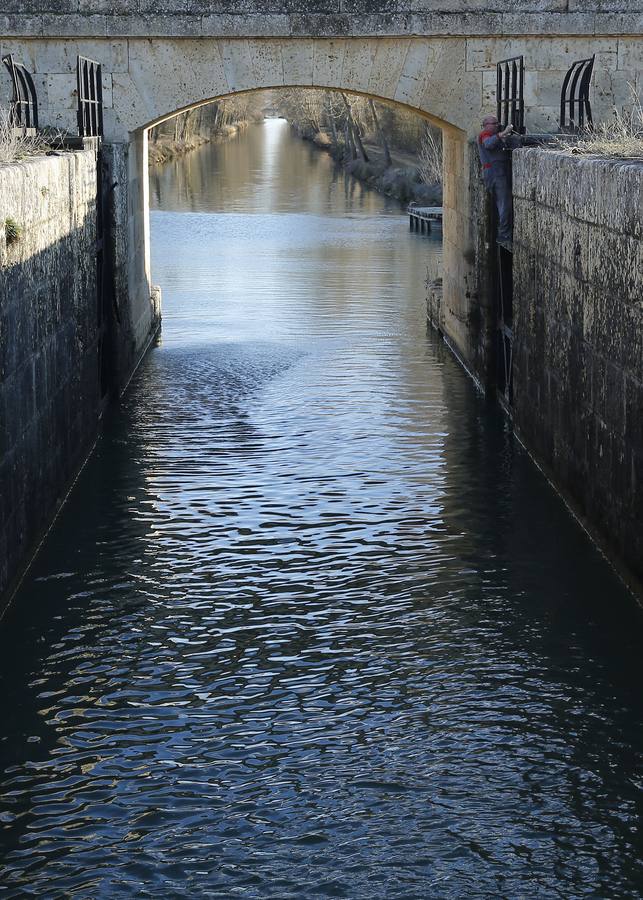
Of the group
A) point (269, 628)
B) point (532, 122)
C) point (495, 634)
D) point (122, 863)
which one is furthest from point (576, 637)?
point (532, 122)

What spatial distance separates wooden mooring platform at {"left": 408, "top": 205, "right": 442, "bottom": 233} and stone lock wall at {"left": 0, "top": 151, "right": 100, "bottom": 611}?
1876 cm

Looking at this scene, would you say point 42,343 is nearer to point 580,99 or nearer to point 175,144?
point 580,99

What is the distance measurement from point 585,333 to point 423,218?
888 inches

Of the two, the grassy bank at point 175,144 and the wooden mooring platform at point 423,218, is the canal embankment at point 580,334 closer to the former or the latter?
the wooden mooring platform at point 423,218

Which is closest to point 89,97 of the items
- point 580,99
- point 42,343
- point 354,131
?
point 580,99

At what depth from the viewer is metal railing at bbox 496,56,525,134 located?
15.3 meters

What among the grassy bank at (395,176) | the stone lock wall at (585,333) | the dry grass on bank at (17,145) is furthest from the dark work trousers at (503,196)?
the grassy bank at (395,176)

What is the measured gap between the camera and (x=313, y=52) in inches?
658

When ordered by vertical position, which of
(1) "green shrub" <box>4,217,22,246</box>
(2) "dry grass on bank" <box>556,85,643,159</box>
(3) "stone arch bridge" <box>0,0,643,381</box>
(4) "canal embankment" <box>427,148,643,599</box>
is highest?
(3) "stone arch bridge" <box>0,0,643,381</box>

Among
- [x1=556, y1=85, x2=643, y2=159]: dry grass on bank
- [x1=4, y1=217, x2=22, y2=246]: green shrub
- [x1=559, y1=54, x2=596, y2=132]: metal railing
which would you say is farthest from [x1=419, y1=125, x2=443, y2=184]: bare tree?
[x1=4, y1=217, x2=22, y2=246]: green shrub

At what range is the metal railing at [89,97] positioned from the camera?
1538 cm

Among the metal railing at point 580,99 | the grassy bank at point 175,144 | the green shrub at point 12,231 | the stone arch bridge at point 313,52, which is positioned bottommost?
the green shrub at point 12,231

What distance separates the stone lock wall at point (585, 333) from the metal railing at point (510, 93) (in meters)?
1.04

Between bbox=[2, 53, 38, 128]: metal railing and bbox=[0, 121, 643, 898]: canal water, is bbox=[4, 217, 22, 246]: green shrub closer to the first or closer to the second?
bbox=[0, 121, 643, 898]: canal water
